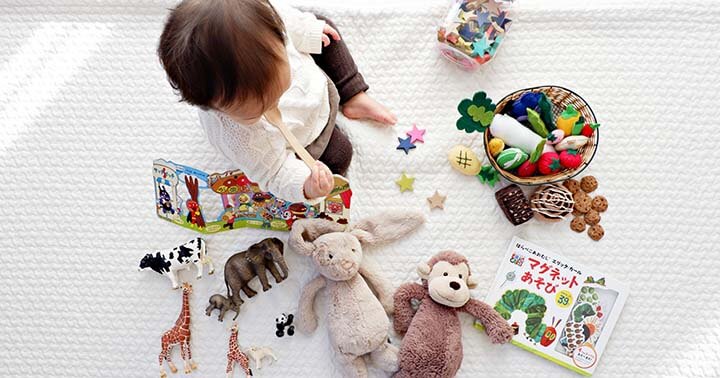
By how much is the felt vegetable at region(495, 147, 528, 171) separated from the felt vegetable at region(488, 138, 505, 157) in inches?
0.5

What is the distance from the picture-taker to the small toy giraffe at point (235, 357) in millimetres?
1107

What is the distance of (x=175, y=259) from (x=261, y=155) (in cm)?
31

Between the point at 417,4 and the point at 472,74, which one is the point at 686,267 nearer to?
the point at 472,74

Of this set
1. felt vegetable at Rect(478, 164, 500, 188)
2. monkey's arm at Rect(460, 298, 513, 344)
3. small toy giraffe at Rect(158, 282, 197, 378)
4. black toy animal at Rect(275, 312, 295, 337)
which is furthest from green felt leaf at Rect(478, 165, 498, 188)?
small toy giraffe at Rect(158, 282, 197, 378)

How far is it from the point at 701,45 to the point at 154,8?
3.46ft

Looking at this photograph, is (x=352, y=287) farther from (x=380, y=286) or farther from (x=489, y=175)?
(x=489, y=175)

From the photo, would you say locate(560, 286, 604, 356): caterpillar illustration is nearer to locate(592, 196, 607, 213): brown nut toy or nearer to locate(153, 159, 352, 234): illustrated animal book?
locate(592, 196, 607, 213): brown nut toy

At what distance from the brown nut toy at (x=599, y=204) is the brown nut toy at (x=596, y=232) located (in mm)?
31

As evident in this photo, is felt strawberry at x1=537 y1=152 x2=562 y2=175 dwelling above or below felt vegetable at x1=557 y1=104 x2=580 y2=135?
below

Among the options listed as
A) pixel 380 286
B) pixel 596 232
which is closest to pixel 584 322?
pixel 596 232

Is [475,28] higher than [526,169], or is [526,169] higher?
[475,28]

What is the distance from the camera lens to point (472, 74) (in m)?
1.19

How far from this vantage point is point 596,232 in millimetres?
1137

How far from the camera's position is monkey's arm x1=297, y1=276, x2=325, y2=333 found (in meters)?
1.10
